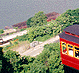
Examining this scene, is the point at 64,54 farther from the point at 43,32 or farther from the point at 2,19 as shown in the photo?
the point at 2,19

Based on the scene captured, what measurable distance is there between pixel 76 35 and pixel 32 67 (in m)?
4.23

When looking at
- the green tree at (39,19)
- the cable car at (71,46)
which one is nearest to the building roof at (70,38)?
the cable car at (71,46)

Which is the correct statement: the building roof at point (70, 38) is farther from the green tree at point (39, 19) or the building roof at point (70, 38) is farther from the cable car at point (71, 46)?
the green tree at point (39, 19)

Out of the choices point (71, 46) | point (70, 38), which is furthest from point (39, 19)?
point (70, 38)

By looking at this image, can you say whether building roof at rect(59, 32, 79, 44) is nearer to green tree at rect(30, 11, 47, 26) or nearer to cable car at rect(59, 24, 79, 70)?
cable car at rect(59, 24, 79, 70)

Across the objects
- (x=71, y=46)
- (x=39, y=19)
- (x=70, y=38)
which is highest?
(x=70, y=38)

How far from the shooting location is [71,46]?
1002cm

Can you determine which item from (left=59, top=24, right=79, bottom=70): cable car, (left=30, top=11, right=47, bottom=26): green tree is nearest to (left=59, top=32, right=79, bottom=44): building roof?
(left=59, top=24, right=79, bottom=70): cable car

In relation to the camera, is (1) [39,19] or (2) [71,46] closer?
(2) [71,46]

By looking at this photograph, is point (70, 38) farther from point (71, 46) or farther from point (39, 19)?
point (39, 19)

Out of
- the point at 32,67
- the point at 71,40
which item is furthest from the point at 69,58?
the point at 32,67

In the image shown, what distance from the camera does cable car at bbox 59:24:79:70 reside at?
9664mm

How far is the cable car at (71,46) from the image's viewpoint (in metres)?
9.66

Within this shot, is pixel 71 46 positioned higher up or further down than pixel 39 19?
higher up
